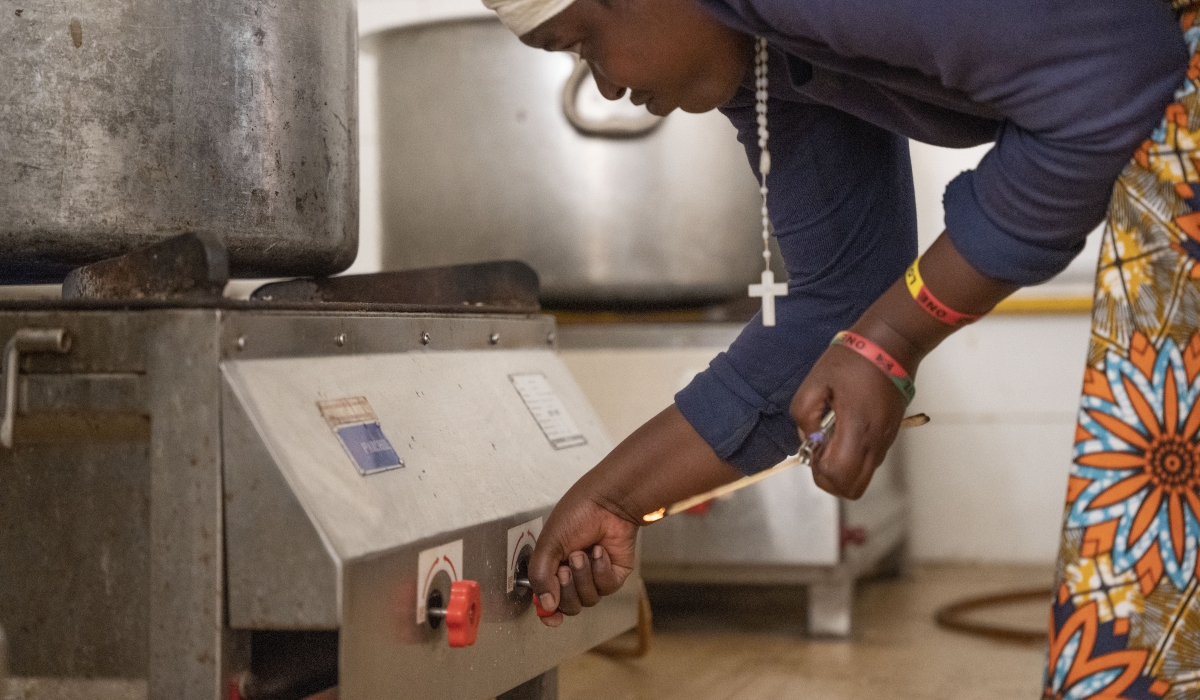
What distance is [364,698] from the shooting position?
2.18 feet

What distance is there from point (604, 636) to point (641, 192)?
0.65 meters

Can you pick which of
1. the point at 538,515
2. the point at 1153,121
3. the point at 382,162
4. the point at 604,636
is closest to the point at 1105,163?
the point at 1153,121

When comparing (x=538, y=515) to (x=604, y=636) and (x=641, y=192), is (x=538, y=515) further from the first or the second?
(x=641, y=192)

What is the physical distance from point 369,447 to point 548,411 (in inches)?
11.4

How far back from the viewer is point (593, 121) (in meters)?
1.47

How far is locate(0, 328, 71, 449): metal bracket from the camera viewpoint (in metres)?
0.65

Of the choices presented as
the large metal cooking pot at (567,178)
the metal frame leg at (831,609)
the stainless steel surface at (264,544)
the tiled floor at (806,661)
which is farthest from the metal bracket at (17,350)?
the metal frame leg at (831,609)

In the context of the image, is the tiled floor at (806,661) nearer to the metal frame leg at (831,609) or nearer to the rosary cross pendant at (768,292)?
the metal frame leg at (831,609)

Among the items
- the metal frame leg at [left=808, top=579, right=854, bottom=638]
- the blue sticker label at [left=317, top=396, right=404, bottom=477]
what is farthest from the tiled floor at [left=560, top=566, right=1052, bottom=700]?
the blue sticker label at [left=317, top=396, right=404, bottom=477]

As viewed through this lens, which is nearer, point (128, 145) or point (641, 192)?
point (128, 145)

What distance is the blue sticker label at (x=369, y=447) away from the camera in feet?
2.32

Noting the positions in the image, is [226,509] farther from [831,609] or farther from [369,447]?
[831,609]

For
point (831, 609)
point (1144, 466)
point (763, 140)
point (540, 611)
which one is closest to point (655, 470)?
point (540, 611)

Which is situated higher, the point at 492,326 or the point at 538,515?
the point at 492,326
